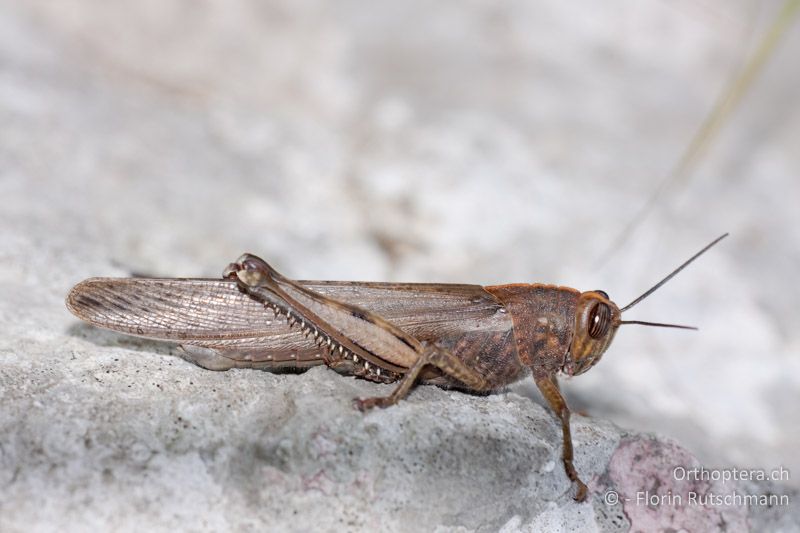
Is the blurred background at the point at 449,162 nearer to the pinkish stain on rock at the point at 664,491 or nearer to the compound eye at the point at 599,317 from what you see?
the pinkish stain on rock at the point at 664,491

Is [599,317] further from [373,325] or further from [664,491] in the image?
[373,325]

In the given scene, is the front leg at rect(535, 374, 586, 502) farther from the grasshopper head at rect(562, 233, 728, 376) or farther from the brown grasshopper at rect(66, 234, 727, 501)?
the grasshopper head at rect(562, 233, 728, 376)

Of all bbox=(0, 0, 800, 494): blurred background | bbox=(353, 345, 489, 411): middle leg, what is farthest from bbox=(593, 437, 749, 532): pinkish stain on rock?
bbox=(353, 345, 489, 411): middle leg

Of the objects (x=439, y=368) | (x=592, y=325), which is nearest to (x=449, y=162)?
(x=592, y=325)

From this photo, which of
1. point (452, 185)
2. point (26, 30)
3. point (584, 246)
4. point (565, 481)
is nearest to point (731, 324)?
point (584, 246)

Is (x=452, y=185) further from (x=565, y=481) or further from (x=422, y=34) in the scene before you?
(x=565, y=481)
